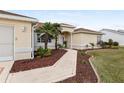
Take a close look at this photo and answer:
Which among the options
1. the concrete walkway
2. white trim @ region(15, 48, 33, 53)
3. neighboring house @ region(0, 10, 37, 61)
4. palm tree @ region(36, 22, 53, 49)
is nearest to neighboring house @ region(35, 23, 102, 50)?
palm tree @ region(36, 22, 53, 49)

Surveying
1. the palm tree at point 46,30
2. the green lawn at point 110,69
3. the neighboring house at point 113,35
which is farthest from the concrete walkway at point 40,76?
the neighboring house at point 113,35

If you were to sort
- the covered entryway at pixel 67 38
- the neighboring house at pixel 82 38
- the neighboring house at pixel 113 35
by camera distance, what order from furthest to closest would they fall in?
the neighboring house at pixel 113 35
the covered entryway at pixel 67 38
the neighboring house at pixel 82 38

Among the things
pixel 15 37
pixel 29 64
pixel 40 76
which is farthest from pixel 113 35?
pixel 40 76

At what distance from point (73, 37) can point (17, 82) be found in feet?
71.6

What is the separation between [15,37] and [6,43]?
0.83 metres

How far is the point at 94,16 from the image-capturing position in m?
29.7

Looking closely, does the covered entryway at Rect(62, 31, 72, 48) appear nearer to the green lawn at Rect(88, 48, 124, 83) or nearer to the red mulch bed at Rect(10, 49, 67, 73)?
the green lawn at Rect(88, 48, 124, 83)

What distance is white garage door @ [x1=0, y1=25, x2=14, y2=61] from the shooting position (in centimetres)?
1348

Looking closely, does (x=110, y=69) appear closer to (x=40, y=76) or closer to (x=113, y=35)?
(x=40, y=76)

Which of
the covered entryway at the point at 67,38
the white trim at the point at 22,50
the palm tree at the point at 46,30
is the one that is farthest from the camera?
the covered entryway at the point at 67,38

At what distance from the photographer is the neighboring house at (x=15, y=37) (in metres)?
13.5

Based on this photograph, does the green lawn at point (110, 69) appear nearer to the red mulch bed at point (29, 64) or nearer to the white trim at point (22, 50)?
the red mulch bed at point (29, 64)

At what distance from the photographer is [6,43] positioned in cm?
1373

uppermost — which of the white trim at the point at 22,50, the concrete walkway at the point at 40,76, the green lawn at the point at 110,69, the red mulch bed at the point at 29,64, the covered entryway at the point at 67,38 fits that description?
the covered entryway at the point at 67,38
